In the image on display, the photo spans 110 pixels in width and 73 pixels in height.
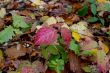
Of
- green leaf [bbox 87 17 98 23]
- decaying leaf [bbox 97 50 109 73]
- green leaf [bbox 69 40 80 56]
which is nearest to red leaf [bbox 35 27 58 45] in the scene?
green leaf [bbox 69 40 80 56]

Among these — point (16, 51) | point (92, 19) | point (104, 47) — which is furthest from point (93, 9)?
point (16, 51)

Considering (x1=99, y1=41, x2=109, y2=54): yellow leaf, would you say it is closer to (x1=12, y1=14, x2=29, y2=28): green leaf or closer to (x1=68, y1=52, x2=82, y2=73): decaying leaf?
(x1=68, y1=52, x2=82, y2=73): decaying leaf

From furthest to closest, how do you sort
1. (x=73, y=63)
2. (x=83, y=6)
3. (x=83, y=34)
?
1. (x=83, y=6)
2. (x=83, y=34)
3. (x=73, y=63)

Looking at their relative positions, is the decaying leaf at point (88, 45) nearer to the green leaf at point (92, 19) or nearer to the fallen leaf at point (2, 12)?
the green leaf at point (92, 19)

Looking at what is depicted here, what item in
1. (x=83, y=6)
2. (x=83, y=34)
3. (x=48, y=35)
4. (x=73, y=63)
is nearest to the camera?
(x=48, y=35)

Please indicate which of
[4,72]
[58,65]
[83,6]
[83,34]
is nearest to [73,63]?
[58,65]

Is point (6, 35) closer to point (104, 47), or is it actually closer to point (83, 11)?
point (104, 47)

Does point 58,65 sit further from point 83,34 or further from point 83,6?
point 83,6

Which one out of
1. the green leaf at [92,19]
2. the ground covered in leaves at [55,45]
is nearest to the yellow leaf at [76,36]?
the ground covered in leaves at [55,45]
